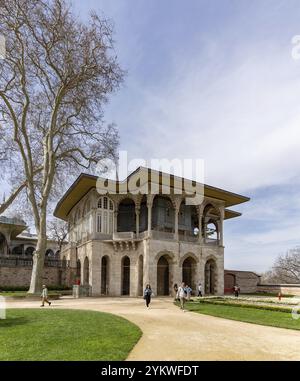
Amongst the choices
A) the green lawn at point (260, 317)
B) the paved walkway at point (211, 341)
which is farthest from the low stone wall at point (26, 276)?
the paved walkway at point (211, 341)

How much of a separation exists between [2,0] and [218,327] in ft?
59.1

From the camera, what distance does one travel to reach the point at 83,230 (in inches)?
1353

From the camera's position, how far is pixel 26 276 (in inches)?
1219

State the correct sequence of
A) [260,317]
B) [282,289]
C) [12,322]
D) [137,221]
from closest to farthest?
[12,322], [260,317], [137,221], [282,289]

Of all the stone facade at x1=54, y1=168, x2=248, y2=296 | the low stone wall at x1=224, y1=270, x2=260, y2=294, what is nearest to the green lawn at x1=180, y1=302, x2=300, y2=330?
the stone facade at x1=54, y1=168, x2=248, y2=296

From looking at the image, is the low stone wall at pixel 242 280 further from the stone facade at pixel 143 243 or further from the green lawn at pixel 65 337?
the green lawn at pixel 65 337

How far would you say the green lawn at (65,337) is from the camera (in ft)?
25.2

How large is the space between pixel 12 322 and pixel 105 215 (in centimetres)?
1915

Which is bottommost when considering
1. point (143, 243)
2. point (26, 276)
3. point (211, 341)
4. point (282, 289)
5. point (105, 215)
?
point (282, 289)

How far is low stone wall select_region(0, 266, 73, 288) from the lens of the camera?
30.1 meters

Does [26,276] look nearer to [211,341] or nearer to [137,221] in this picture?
[137,221]

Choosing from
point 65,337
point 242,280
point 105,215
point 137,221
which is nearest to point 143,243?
point 137,221
